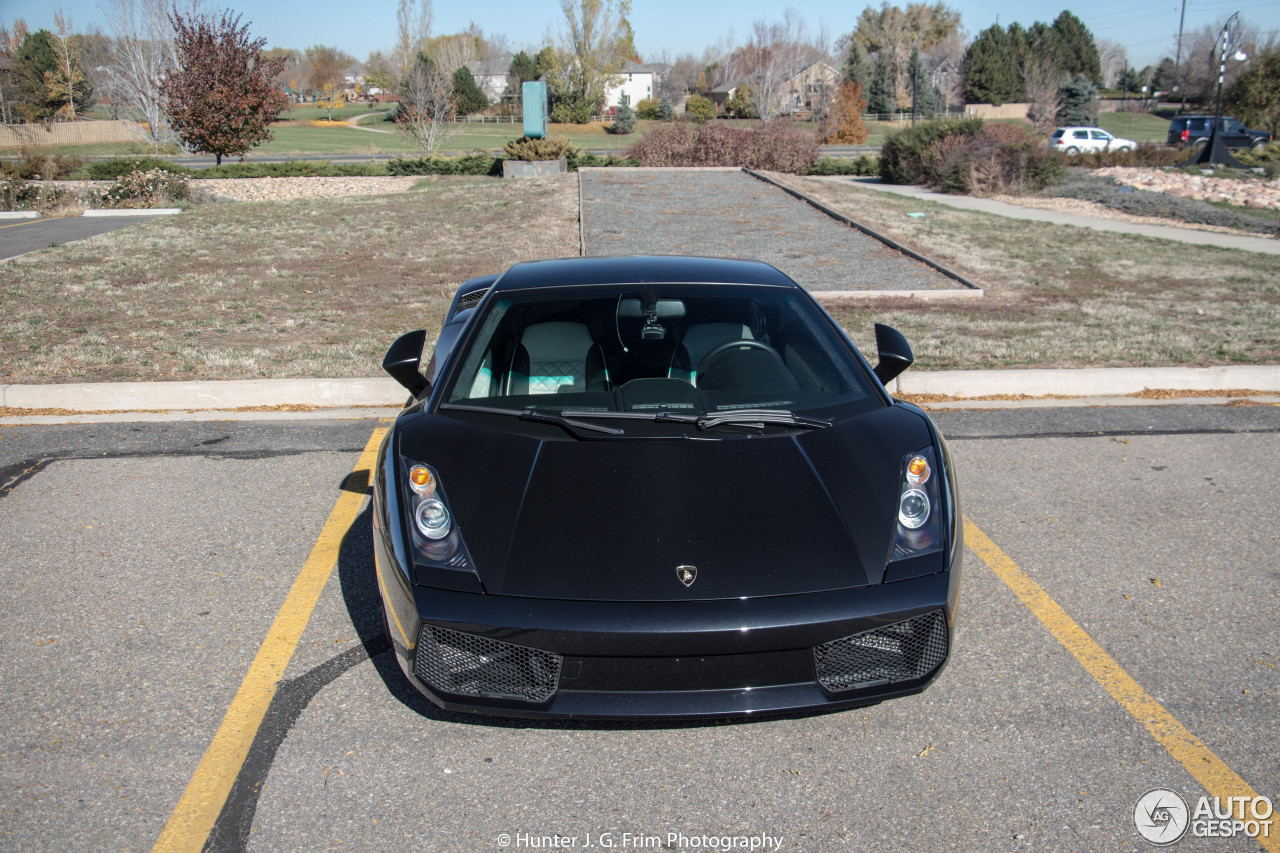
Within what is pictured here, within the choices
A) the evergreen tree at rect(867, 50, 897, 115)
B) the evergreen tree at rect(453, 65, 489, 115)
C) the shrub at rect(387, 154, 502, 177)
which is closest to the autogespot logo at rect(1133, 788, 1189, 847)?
the shrub at rect(387, 154, 502, 177)

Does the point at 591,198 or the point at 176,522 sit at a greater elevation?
the point at 591,198

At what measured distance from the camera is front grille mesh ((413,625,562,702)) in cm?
235

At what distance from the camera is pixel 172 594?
3566mm

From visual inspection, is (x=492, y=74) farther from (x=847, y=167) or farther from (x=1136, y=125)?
(x=847, y=167)

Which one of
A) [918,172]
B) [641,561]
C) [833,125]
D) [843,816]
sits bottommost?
[843,816]

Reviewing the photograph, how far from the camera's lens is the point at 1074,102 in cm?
4972

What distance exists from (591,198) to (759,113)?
130ft

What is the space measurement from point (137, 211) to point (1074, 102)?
49030 millimetres

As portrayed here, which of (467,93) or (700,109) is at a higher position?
(467,93)

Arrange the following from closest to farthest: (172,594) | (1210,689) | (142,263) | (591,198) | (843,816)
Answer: (843,816) → (1210,689) → (172,594) → (142,263) → (591,198)

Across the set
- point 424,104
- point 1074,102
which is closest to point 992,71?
point 1074,102

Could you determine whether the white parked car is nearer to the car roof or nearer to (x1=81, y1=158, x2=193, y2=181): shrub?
(x1=81, y1=158, x2=193, y2=181): shrub

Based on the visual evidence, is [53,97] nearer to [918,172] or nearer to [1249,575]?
[918,172]

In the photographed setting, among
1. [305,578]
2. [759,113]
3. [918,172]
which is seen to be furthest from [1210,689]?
[759,113]
